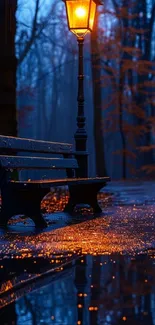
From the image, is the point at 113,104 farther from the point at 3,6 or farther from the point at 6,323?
the point at 6,323

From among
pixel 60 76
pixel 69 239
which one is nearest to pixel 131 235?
pixel 69 239

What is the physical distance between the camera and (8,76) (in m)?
17.9

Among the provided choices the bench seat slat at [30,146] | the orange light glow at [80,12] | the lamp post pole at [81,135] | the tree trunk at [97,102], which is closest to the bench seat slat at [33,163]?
the bench seat slat at [30,146]

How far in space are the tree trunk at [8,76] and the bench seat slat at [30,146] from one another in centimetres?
625

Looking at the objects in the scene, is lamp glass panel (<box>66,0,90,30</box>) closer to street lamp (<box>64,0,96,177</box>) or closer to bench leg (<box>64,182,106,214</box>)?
street lamp (<box>64,0,96,177</box>)

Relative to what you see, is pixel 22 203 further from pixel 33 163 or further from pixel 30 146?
pixel 30 146

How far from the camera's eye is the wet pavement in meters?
4.07

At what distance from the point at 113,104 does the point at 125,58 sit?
99.9 inches

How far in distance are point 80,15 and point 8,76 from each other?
434 cm

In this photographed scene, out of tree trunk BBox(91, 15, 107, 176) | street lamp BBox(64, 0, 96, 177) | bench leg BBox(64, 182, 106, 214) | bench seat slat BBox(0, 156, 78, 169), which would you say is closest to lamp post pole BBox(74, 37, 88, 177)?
street lamp BBox(64, 0, 96, 177)

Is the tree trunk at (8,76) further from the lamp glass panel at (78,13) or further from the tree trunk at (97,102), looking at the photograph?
the tree trunk at (97,102)

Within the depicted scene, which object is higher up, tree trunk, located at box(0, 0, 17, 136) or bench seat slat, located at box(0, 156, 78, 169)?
tree trunk, located at box(0, 0, 17, 136)

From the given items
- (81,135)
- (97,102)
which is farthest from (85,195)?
(97,102)

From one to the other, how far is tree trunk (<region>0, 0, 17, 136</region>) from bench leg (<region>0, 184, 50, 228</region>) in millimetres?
9269
